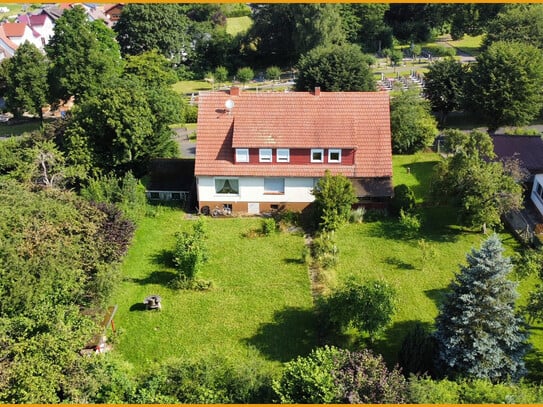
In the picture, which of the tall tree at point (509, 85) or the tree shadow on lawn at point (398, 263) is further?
the tall tree at point (509, 85)

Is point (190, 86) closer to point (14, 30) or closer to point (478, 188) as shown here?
point (14, 30)

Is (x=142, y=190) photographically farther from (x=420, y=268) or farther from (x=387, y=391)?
(x=387, y=391)

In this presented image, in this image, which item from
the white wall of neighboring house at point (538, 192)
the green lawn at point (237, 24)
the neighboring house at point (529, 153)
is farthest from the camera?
the green lawn at point (237, 24)

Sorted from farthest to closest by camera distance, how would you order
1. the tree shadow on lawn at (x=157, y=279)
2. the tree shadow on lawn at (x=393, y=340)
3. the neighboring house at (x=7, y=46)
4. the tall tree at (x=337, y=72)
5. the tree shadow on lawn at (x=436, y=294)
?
the neighboring house at (x=7, y=46), the tall tree at (x=337, y=72), the tree shadow on lawn at (x=157, y=279), the tree shadow on lawn at (x=436, y=294), the tree shadow on lawn at (x=393, y=340)

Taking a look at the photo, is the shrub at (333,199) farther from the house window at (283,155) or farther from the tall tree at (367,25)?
the tall tree at (367,25)

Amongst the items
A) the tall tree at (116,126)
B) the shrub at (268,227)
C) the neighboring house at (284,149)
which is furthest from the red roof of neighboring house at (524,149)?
the tall tree at (116,126)

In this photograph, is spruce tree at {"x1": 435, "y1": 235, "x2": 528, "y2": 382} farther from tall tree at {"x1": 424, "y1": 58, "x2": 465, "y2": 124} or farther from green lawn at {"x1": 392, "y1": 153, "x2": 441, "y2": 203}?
tall tree at {"x1": 424, "y1": 58, "x2": 465, "y2": 124}
